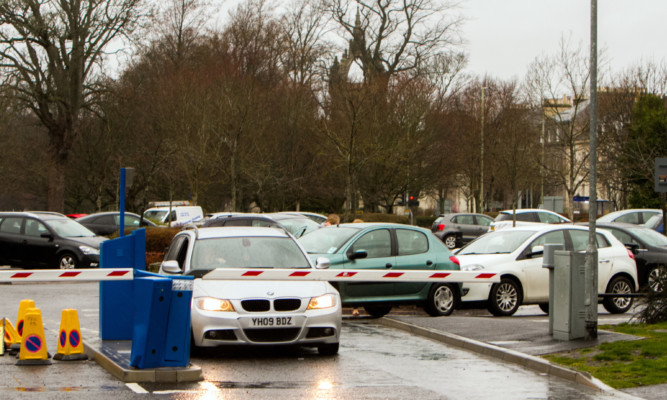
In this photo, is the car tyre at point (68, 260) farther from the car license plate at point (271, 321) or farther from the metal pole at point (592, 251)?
the metal pole at point (592, 251)

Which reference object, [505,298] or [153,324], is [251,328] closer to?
[153,324]

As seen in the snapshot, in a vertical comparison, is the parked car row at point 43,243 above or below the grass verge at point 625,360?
above

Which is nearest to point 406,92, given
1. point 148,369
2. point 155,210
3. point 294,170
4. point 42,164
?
point 294,170

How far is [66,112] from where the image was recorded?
46312 millimetres

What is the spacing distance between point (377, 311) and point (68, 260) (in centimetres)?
1167

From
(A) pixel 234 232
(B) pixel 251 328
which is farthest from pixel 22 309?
(A) pixel 234 232

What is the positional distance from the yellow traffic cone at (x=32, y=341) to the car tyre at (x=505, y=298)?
344 inches

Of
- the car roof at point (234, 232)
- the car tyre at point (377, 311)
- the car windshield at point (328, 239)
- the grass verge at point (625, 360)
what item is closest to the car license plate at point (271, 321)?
the car roof at point (234, 232)

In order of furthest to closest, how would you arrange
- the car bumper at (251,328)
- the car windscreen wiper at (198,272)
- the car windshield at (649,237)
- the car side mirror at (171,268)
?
the car windshield at (649,237)
the car windscreen wiper at (198,272)
the car side mirror at (171,268)
the car bumper at (251,328)

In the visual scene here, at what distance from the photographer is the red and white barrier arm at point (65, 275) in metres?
9.98

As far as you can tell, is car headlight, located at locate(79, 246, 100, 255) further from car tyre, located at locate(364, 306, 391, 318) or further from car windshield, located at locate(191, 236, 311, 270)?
car windshield, located at locate(191, 236, 311, 270)

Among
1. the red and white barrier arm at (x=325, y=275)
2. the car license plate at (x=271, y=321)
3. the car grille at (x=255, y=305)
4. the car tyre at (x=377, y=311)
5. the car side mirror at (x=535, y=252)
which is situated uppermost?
the car side mirror at (x=535, y=252)

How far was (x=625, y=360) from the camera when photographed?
424 inches

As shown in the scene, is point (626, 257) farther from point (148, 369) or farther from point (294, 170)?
point (294, 170)
